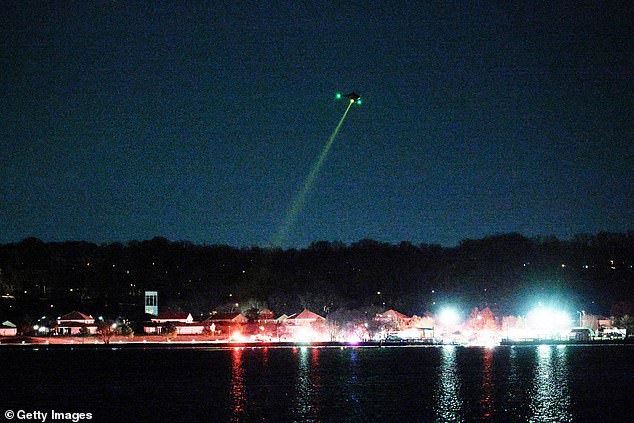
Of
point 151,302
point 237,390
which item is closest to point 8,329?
point 151,302

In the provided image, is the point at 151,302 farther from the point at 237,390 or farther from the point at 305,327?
the point at 237,390

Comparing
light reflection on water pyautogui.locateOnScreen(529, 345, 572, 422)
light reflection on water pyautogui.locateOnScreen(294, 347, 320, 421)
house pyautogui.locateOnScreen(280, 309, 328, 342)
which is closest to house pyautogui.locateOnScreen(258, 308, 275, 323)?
house pyautogui.locateOnScreen(280, 309, 328, 342)

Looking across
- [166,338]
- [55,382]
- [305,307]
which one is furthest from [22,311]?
[55,382]

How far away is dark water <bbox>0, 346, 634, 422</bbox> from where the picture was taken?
36.5 m

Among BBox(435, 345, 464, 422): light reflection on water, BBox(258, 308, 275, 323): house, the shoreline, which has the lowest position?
BBox(435, 345, 464, 422): light reflection on water

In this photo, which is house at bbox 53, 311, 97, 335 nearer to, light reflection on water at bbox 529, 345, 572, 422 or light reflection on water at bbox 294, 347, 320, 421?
light reflection on water at bbox 294, 347, 320, 421

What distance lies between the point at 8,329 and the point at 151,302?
20539mm

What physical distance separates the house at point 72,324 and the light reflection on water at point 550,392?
51.9m

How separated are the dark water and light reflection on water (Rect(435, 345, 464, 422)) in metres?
0.07

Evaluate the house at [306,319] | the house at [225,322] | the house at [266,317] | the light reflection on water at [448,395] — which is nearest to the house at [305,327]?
the house at [306,319]

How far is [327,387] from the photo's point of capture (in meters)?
45.1

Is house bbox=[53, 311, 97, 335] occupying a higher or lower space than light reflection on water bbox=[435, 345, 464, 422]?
higher

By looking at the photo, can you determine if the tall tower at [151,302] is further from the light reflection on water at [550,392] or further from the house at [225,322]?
the light reflection on water at [550,392]

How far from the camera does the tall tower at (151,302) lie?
107 m
